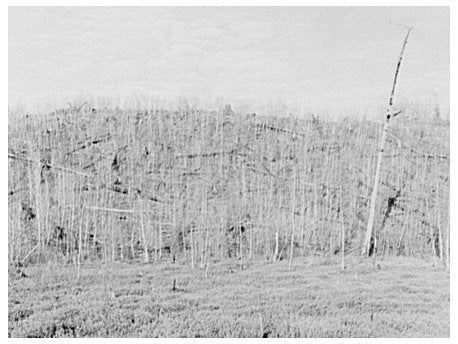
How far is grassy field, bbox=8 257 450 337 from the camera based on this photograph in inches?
117

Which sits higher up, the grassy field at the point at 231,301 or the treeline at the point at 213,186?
the treeline at the point at 213,186

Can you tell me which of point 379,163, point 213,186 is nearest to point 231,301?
point 213,186

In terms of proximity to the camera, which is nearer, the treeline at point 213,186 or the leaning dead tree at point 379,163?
the treeline at point 213,186

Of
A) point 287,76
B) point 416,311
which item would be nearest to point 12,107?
point 287,76

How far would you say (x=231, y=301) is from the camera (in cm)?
304

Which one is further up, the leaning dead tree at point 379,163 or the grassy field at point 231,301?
the leaning dead tree at point 379,163

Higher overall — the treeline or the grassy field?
the treeline

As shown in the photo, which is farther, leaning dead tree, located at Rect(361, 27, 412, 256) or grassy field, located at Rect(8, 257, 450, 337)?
leaning dead tree, located at Rect(361, 27, 412, 256)

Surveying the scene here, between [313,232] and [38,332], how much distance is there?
1.46m

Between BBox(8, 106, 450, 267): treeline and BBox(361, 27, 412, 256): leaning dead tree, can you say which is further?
BBox(361, 27, 412, 256): leaning dead tree

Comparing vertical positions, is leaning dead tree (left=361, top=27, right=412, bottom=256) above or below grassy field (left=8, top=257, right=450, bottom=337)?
above

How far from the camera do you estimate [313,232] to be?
3164mm

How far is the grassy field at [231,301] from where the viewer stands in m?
2.98

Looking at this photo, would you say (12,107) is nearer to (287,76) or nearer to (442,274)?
(287,76)
